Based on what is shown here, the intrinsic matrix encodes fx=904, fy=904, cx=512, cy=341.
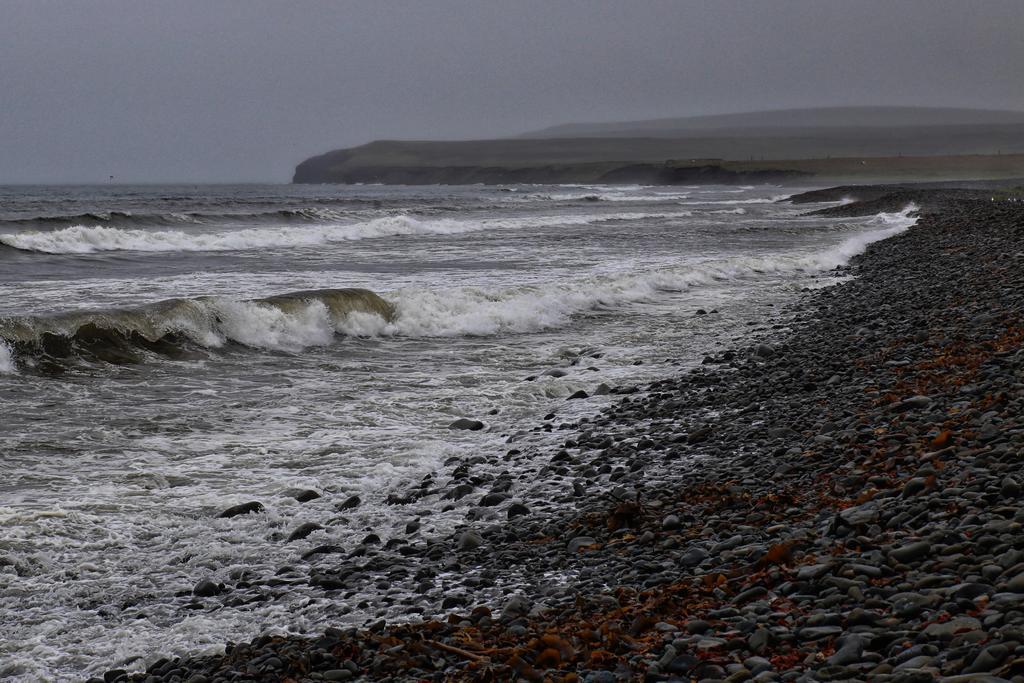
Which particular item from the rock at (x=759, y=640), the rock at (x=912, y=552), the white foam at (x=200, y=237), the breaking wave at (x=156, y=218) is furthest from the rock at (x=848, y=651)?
the breaking wave at (x=156, y=218)

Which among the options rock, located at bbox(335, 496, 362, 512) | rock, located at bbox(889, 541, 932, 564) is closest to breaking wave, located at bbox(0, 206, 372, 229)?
rock, located at bbox(335, 496, 362, 512)

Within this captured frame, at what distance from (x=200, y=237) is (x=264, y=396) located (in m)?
22.0

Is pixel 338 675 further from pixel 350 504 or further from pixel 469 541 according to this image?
pixel 350 504

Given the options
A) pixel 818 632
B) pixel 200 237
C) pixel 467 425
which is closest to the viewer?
pixel 818 632

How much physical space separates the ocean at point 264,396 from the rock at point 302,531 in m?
0.04

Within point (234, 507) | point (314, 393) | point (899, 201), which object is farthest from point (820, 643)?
point (899, 201)

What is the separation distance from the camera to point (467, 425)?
8.42 metres

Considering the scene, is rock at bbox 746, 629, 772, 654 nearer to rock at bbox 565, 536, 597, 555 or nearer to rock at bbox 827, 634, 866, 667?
rock at bbox 827, 634, 866, 667

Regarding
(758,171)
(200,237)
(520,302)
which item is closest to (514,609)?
(520,302)

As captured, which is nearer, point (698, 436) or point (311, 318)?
point (698, 436)

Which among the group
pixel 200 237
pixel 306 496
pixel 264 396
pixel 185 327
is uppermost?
pixel 200 237

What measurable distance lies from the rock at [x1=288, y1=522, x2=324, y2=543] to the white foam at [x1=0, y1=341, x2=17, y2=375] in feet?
21.5

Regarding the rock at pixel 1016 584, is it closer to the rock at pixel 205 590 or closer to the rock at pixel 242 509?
the rock at pixel 205 590

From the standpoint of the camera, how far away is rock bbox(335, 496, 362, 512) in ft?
20.6
